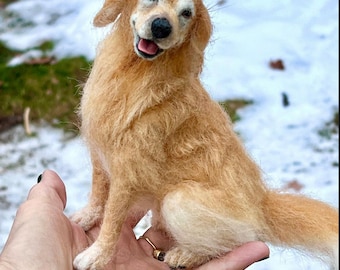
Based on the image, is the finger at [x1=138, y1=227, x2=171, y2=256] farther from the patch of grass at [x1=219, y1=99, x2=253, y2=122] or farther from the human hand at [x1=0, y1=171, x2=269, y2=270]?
the patch of grass at [x1=219, y1=99, x2=253, y2=122]

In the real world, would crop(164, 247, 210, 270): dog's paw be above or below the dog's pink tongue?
below

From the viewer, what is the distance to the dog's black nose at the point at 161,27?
2.68 feet

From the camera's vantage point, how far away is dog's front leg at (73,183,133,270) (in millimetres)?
941

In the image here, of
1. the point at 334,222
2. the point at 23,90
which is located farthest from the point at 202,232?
the point at 23,90

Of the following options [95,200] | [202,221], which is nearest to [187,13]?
[202,221]

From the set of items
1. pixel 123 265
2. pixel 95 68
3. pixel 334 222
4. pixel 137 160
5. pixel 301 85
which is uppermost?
pixel 95 68

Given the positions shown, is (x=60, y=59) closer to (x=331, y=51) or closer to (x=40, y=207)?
(x=331, y=51)

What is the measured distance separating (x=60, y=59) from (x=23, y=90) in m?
0.23

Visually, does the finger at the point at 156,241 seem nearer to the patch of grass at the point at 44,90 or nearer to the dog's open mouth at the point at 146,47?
the dog's open mouth at the point at 146,47

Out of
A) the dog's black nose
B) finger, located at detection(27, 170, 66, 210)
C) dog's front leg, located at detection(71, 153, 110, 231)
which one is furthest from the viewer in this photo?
finger, located at detection(27, 170, 66, 210)

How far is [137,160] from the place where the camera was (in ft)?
3.01

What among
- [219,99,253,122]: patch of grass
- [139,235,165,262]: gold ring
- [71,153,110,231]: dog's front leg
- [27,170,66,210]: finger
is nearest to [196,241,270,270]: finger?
[139,235,165,262]: gold ring

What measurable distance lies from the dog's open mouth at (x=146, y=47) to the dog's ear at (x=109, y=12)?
0.09 m

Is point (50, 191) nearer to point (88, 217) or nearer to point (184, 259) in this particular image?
point (88, 217)
